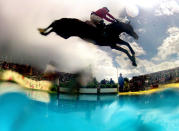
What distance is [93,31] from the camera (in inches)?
147

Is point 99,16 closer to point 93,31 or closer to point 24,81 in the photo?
point 93,31

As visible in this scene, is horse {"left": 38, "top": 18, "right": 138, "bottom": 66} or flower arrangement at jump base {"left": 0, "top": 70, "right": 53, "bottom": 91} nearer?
flower arrangement at jump base {"left": 0, "top": 70, "right": 53, "bottom": 91}

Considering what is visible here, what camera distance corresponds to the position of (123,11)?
12.6 feet

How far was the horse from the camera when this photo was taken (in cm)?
368

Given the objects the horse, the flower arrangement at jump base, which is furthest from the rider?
the flower arrangement at jump base

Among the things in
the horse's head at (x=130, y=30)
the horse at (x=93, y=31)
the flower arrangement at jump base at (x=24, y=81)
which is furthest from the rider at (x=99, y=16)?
the flower arrangement at jump base at (x=24, y=81)

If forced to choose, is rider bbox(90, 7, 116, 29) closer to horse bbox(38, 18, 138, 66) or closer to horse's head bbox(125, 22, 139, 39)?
horse bbox(38, 18, 138, 66)

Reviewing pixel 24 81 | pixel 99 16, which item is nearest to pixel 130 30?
pixel 99 16

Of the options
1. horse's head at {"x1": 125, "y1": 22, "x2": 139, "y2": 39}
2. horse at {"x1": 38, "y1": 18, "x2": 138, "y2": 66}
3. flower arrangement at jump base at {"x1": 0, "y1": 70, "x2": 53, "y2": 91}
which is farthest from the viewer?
horse's head at {"x1": 125, "y1": 22, "x2": 139, "y2": 39}

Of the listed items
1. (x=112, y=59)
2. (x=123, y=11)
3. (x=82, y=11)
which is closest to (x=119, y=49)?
(x=112, y=59)

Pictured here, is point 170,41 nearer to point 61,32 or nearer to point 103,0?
point 103,0

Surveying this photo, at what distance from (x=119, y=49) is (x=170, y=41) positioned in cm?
85

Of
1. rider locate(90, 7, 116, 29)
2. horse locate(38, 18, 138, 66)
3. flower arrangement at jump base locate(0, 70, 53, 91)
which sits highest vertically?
rider locate(90, 7, 116, 29)

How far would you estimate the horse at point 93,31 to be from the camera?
3.68m
